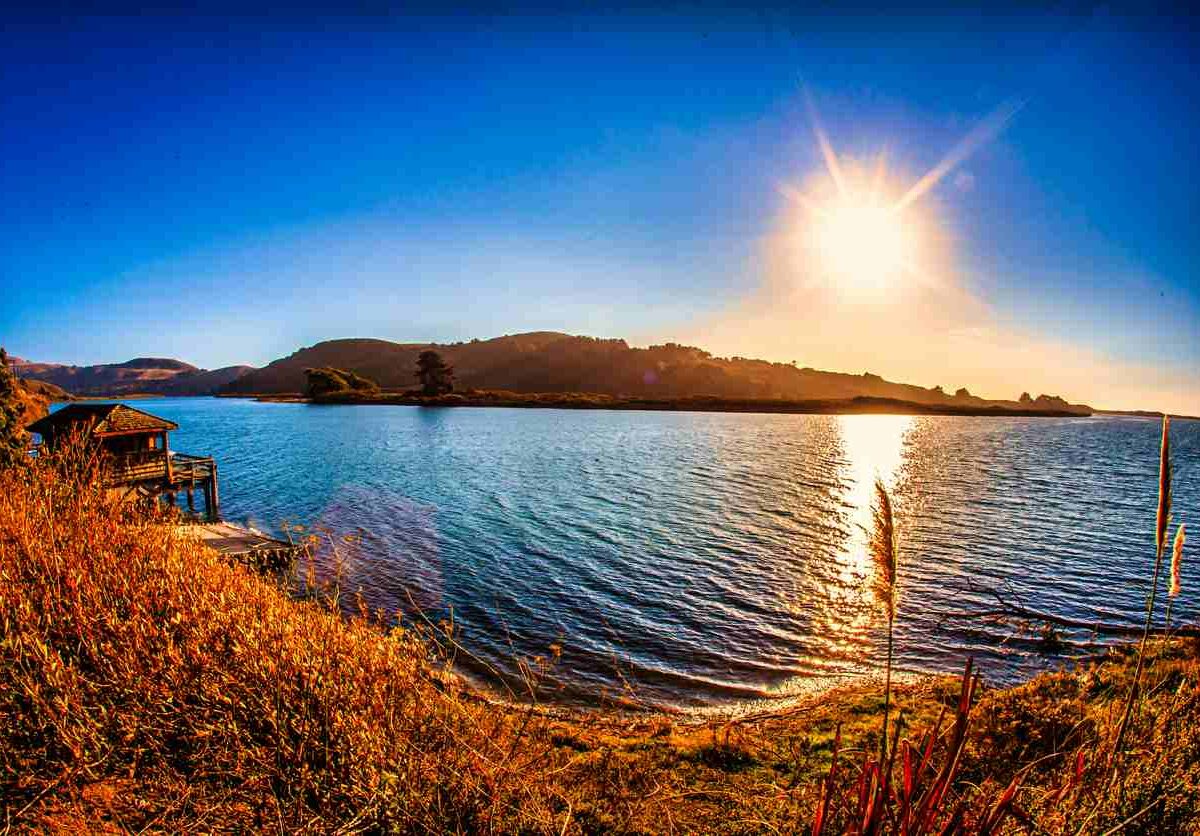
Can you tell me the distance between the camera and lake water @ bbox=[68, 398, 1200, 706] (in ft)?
51.5

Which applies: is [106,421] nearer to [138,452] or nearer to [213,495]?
[138,452]

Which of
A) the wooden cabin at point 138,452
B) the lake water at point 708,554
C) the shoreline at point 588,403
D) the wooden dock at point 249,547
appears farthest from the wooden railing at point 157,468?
the shoreline at point 588,403

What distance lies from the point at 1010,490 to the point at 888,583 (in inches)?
1966

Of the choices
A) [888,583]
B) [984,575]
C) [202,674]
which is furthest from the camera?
[984,575]

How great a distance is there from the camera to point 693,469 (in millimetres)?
49656

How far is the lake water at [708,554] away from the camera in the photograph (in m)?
15.7

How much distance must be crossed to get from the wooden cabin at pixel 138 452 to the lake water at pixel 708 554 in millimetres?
2732

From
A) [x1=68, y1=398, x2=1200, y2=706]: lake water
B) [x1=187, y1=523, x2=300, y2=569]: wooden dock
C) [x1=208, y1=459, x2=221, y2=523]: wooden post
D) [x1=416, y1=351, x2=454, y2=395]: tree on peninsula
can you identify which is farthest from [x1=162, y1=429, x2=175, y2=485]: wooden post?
[x1=416, y1=351, x2=454, y2=395]: tree on peninsula

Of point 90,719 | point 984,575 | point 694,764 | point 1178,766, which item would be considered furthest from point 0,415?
point 984,575

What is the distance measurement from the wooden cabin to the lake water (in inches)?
108

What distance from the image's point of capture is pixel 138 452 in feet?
93.0

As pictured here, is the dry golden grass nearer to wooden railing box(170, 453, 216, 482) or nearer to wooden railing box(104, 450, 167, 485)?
wooden railing box(104, 450, 167, 485)

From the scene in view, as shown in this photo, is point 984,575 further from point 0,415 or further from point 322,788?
point 0,415

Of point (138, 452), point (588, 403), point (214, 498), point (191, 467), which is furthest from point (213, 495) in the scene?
point (588, 403)
